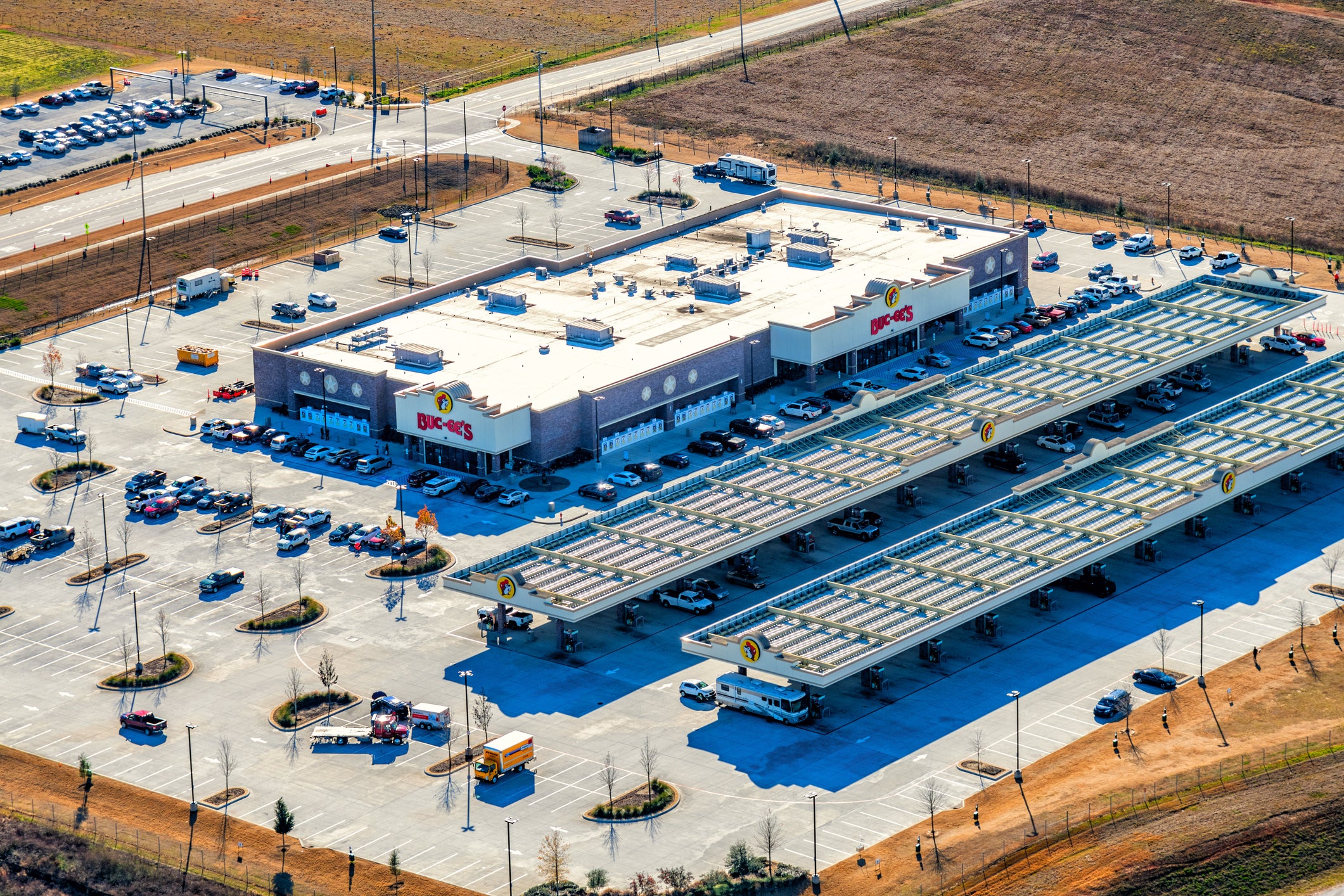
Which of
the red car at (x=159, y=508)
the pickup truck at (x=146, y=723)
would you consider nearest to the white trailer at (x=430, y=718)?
the pickup truck at (x=146, y=723)

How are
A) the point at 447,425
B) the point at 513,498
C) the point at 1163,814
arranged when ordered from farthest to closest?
the point at 447,425
the point at 513,498
the point at 1163,814

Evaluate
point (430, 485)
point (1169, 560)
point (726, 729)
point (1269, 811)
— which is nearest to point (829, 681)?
point (726, 729)

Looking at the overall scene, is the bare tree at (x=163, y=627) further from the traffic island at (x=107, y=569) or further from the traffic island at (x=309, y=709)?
the traffic island at (x=309, y=709)

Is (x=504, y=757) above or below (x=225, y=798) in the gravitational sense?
above

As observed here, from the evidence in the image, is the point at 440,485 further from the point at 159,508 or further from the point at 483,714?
the point at 483,714

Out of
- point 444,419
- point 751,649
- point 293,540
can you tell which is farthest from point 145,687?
point 444,419
